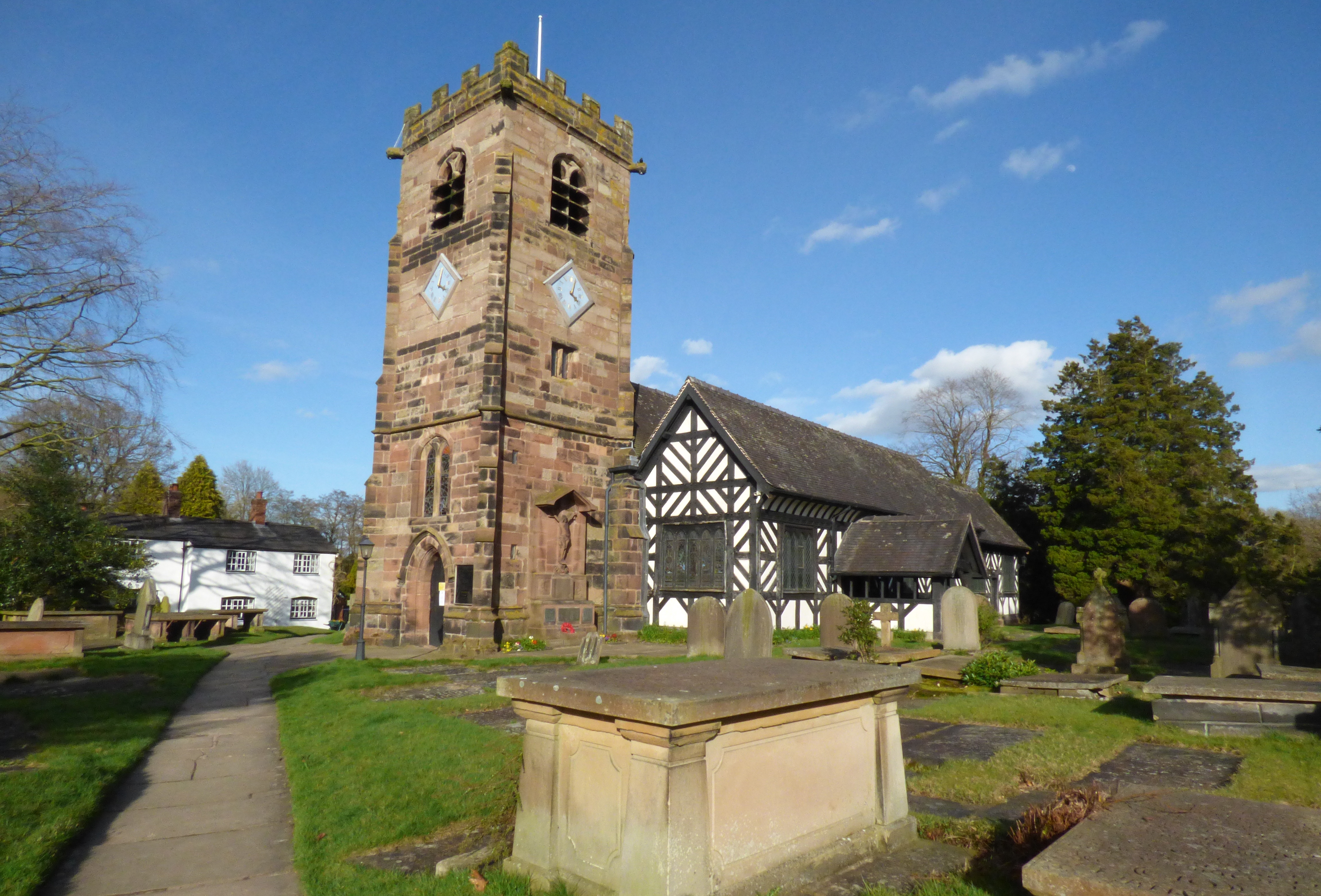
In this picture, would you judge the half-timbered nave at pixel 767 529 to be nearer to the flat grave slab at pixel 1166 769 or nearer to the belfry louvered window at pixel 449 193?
the belfry louvered window at pixel 449 193

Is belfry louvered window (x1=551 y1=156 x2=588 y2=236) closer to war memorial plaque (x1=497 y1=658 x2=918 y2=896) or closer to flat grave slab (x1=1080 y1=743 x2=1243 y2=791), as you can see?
flat grave slab (x1=1080 y1=743 x2=1243 y2=791)

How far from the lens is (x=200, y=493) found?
1793 inches

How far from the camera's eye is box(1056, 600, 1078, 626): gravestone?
30.0m

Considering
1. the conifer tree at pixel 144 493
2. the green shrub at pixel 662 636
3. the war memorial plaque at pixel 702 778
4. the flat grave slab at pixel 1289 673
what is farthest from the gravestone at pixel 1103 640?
the conifer tree at pixel 144 493

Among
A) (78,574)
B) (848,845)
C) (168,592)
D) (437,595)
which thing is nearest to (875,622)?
(437,595)

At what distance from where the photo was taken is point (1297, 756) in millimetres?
6859

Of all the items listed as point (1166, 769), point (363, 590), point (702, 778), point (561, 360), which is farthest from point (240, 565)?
point (702, 778)

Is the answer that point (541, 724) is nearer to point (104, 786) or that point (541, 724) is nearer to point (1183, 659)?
point (104, 786)

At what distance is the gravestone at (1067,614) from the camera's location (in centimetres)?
3000

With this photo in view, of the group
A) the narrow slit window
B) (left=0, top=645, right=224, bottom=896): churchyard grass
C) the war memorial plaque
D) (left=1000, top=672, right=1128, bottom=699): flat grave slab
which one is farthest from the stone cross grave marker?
(left=0, top=645, right=224, bottom=896): churchyard grass

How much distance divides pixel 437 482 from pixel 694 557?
7661 mm

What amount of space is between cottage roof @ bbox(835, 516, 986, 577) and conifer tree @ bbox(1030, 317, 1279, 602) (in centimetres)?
678

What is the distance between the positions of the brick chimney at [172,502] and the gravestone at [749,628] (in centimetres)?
3185

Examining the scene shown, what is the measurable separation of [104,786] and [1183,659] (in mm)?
19262
